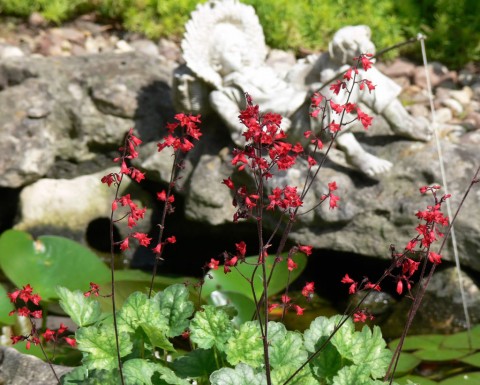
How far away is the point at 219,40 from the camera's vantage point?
3895 mm

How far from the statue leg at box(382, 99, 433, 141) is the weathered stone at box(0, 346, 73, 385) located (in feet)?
6.65

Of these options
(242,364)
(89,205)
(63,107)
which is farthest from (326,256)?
(242,364)

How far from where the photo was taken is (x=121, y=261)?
4.13m

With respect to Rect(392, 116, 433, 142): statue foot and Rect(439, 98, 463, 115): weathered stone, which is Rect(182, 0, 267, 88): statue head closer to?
Rect(392, 116, 433, 142): statue foot

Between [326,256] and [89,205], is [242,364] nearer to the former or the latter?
[326,256]

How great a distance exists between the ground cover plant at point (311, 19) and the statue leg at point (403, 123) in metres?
1.66

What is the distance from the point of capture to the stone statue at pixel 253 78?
3.52m

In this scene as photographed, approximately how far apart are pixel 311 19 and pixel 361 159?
211 cm

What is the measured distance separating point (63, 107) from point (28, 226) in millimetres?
645

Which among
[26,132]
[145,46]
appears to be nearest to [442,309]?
[26,132]

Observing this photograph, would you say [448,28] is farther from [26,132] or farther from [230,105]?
[26,132]

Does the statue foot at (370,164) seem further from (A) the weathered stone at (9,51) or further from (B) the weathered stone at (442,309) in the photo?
(A) the weathered stone at (9,51)

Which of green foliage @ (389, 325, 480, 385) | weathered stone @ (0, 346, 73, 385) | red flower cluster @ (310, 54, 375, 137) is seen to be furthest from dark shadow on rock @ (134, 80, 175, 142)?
red flower cluster @ (310, 54, 375, 137)

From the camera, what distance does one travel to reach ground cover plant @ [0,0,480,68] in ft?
17.3
